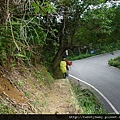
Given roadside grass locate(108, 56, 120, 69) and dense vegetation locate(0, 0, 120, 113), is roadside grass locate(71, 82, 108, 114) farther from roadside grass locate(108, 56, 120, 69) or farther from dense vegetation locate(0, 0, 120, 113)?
roadside grass locate(108, 56, 120, 69)

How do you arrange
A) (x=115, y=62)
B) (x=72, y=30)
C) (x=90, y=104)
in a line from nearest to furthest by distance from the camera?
(x=90, y=104), (x=72, y=30), (x=115, y=62)

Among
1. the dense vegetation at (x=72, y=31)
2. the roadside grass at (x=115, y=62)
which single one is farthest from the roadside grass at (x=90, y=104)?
the roadside grass at (x=115, y=62)

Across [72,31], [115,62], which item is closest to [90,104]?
[72,31]

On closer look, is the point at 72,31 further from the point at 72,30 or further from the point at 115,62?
the point at 115,62

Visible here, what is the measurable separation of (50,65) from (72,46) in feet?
3.80

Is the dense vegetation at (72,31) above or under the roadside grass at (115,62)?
above

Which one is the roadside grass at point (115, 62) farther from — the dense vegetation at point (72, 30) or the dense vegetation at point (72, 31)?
the dense vegetation at point (72, 31)

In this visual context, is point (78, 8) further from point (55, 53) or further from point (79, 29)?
point (55, 53)

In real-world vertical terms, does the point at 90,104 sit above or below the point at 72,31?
below

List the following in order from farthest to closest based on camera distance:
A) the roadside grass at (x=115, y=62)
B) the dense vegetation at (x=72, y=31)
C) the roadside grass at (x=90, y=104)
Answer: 1. the roadside grass at (x=115, y=62)
2. the dense vegetation at (x=72, y=31)
3. the roadside grass at (x=90, y=104)

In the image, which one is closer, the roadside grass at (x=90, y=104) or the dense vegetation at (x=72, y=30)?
the roadside grass at (x=90, y=104)

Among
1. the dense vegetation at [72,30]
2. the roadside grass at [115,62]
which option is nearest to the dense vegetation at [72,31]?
the dense vegetation at [72,30]

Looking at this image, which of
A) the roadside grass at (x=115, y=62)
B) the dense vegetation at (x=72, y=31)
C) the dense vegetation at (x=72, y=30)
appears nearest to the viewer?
the dense vegetation at (x=72, y=31)

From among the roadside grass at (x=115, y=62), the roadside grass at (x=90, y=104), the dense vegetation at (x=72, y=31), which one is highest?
the dense vegetation at (x=72, y=31)
